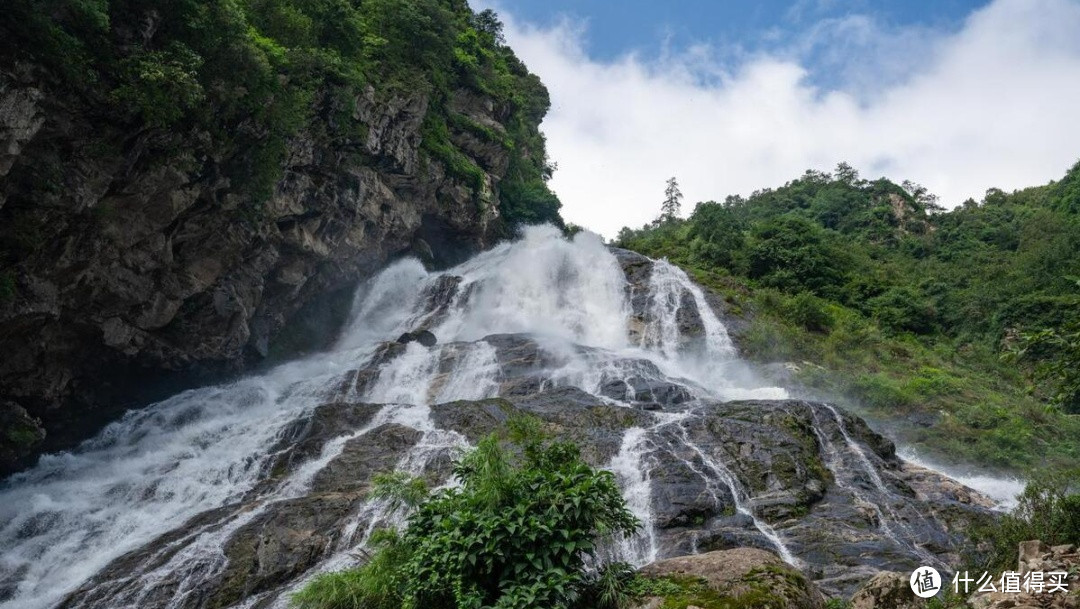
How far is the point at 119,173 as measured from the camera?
49.2 ft

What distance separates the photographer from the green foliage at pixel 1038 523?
6988 mm

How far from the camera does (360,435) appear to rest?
16438 millimetres

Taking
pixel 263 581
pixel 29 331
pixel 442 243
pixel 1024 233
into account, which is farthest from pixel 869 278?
pixel 29 331

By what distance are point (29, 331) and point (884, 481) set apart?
2052 cm

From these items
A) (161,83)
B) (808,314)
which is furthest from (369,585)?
(808,314)

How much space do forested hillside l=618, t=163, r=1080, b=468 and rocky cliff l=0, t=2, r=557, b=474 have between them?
16575 millimetres

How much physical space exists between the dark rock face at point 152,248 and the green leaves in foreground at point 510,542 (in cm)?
1202

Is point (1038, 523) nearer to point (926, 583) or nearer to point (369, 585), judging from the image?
point (926, 583)

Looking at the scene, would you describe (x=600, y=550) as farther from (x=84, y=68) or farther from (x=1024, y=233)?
(x=1024, y=233)

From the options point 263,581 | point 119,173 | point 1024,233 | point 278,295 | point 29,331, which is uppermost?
point 1024,233

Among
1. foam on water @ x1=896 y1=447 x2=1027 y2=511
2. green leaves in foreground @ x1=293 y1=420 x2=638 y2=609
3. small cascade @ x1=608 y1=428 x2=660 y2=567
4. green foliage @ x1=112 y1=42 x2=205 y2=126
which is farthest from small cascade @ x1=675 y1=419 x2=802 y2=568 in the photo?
green foliage @ x1=112 y1=42 x2=205 y2=126

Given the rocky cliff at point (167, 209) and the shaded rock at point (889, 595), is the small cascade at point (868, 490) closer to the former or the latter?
the shaded rock at point (889, 595)

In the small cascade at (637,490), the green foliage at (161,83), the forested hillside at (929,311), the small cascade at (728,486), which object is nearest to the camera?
the small cascade at (637,490)

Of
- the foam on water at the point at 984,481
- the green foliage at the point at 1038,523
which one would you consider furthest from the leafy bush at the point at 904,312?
the green foliage at the point at 1038,523
